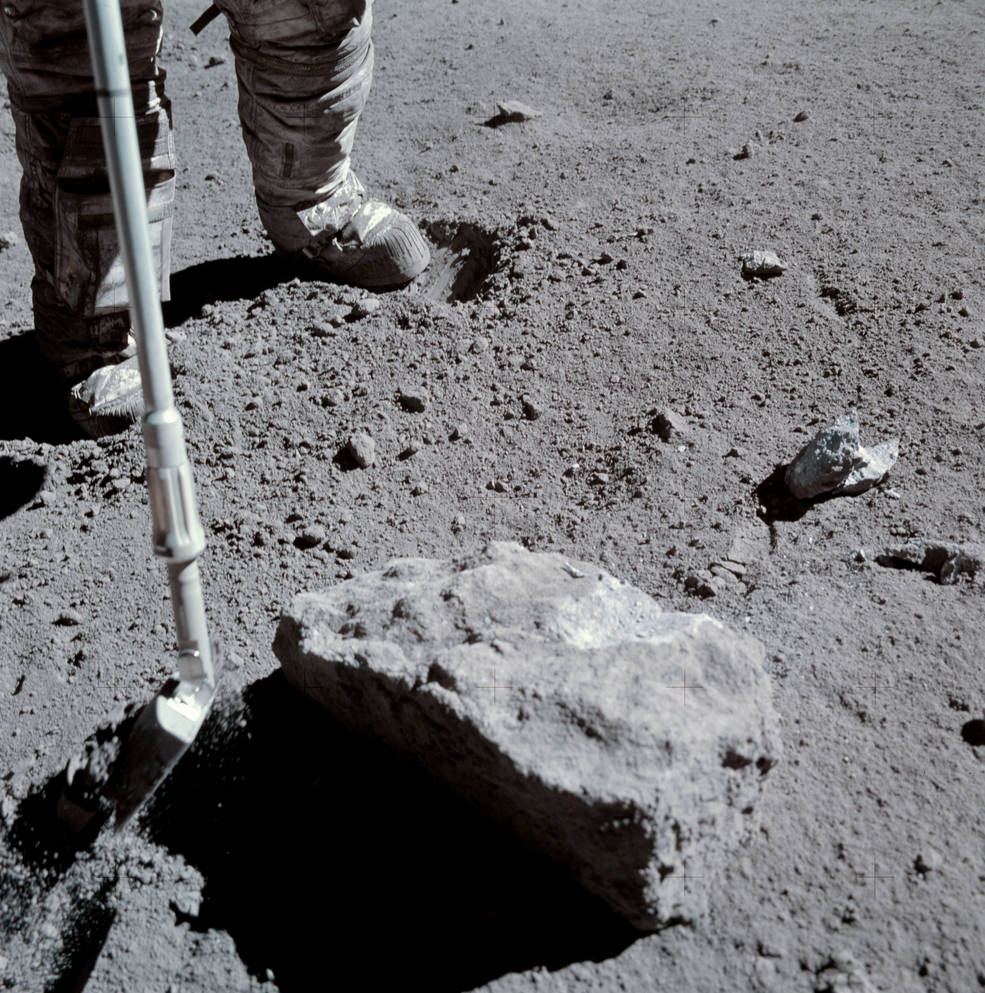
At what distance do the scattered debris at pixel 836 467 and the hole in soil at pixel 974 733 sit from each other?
0.62 metres

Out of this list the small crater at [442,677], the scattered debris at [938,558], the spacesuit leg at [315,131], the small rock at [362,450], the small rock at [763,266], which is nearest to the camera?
the small crater at [442,677]

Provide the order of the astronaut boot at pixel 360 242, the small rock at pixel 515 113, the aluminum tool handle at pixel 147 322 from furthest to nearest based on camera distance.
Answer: the small rock at pixel 515 113 < the astronaut boot at pixel 360 242 < the aluminum tool handle at pixel 147 322

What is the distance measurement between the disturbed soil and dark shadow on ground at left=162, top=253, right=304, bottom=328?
2 cm

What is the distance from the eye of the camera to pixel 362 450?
2.30 m

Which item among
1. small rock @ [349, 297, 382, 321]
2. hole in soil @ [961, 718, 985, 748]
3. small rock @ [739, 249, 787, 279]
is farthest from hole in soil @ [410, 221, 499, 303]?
hole in soil @ [961, 718, 985, 748]

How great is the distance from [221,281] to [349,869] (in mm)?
2059

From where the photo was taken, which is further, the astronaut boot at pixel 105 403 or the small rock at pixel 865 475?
the astronaut boot at pixel 105 403

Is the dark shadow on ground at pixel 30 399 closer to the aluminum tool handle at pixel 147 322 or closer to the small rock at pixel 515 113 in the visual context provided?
the aluminum tool handle at pixel 147 322

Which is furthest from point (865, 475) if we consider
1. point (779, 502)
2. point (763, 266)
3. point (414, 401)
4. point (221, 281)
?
point (221, 281)

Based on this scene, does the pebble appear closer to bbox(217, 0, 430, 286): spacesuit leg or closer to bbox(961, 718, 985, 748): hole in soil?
bbox(961, 718, 985, 748): hole in soil

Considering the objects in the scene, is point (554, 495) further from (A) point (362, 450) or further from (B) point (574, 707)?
(B) point (574, 707)

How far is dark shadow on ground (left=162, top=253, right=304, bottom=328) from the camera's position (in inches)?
116

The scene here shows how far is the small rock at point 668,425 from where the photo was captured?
228cm

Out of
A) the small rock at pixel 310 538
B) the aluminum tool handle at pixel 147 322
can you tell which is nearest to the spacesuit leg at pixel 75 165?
the small rock at pixel 310 538
